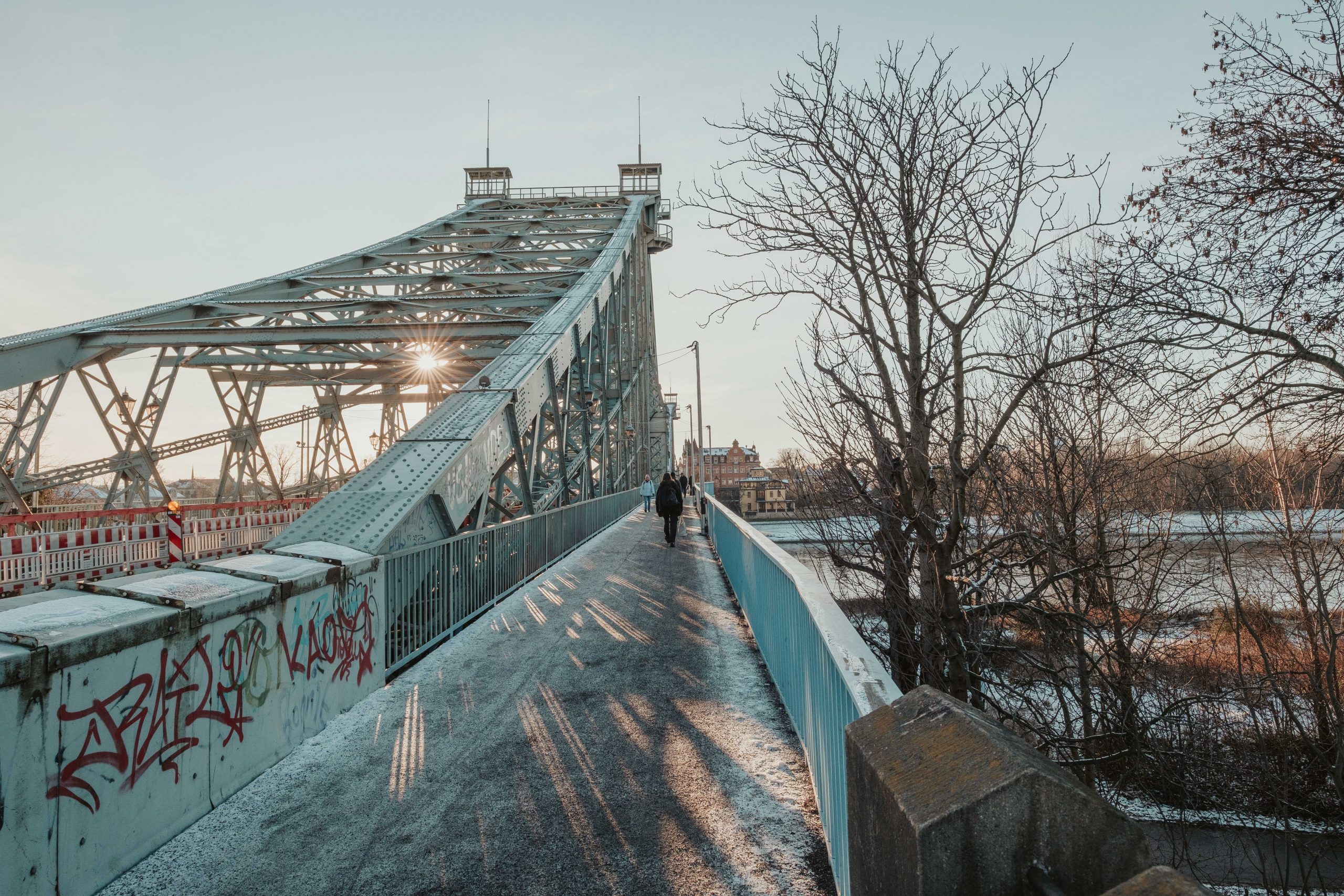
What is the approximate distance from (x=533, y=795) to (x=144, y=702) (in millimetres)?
1899

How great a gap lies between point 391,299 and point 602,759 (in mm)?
14407

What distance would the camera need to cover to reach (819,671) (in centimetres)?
367

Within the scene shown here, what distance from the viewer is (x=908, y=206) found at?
16.1 ft

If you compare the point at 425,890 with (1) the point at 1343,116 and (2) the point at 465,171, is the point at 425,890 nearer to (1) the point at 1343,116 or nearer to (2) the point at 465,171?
(1) the point at 1343,116

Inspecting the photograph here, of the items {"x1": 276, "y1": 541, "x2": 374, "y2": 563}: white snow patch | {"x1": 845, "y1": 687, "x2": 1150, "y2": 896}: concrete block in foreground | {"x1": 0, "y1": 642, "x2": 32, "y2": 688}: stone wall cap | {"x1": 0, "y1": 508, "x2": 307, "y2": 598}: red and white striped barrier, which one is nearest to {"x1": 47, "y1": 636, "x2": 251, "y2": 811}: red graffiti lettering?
{"x1": 0, "y1": 642, "x2": 32, "y2": 688}: stone wall cap

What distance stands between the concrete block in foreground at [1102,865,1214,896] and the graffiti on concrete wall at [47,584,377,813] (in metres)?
3.56

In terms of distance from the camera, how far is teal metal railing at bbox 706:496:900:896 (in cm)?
284

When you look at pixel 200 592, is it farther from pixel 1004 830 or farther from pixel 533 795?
pixel 1004 830

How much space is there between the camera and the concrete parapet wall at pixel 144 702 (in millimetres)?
2791

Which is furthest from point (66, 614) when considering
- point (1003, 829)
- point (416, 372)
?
point (416, 372)

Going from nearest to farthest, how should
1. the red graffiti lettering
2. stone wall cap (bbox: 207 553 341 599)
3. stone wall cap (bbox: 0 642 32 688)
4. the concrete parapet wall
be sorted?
stone wall cap (bbox: 0 642 32 688) < the concrete parapet wall < the red graffiti lettering < stone wall cap (bbox: 207 553 341 599)

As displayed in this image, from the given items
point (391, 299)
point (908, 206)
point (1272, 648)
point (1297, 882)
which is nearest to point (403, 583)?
point (908, 206)

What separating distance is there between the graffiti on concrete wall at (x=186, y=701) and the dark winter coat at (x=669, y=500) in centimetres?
1134

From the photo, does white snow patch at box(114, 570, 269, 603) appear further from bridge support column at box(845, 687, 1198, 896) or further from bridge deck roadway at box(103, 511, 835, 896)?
bridge support column at box(845, 687, 1198, 896)
